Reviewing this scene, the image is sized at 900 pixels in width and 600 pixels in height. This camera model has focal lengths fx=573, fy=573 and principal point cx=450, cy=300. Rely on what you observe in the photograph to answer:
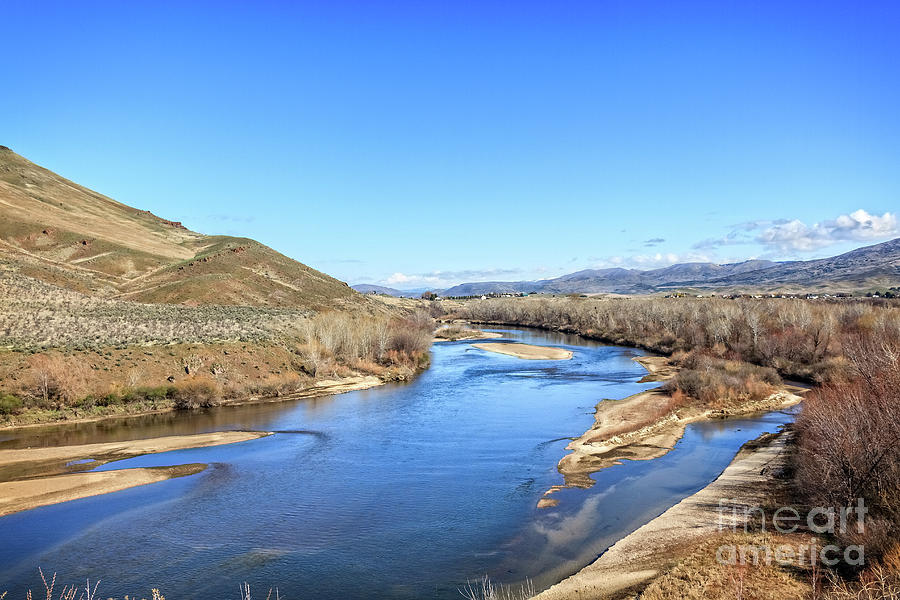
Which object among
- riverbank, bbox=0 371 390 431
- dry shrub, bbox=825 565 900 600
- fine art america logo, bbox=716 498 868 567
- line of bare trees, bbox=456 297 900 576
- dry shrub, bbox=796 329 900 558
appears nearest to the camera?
dry shrub, bbox=825 565 900 600

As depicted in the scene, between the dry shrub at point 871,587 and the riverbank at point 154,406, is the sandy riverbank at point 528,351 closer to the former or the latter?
the riverbank at point 154,406

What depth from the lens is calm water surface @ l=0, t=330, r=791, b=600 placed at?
17422mm

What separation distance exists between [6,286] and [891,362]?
2965 inches

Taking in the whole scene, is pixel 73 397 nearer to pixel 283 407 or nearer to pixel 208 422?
pixel 208 422

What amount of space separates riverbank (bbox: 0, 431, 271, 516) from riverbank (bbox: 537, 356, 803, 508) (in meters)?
18.9

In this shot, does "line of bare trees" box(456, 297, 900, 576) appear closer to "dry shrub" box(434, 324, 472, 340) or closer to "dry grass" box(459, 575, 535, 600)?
"dry grass" box(459, 575, 535, 600)

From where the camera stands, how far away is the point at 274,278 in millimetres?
107875

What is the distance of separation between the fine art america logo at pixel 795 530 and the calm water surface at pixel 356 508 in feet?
10.9

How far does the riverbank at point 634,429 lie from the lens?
92.8 feet

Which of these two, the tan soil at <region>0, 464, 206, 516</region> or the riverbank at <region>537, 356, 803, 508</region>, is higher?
the tan soil at <region>0, 464, 206, 516</region>

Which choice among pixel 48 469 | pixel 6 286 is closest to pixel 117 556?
pixel 48 469

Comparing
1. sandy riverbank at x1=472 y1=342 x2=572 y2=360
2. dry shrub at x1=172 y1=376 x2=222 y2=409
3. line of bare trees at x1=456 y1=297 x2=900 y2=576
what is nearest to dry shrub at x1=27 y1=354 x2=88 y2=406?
dry shrub at x1=172 y1=376 x2=222 y2=409

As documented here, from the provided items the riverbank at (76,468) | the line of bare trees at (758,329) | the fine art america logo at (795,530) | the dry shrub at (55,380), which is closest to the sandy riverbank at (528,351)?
the line of bare trees at (758,329)

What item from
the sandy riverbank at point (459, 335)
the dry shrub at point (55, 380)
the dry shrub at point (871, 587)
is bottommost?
the dry shrub at point (871, 587)
